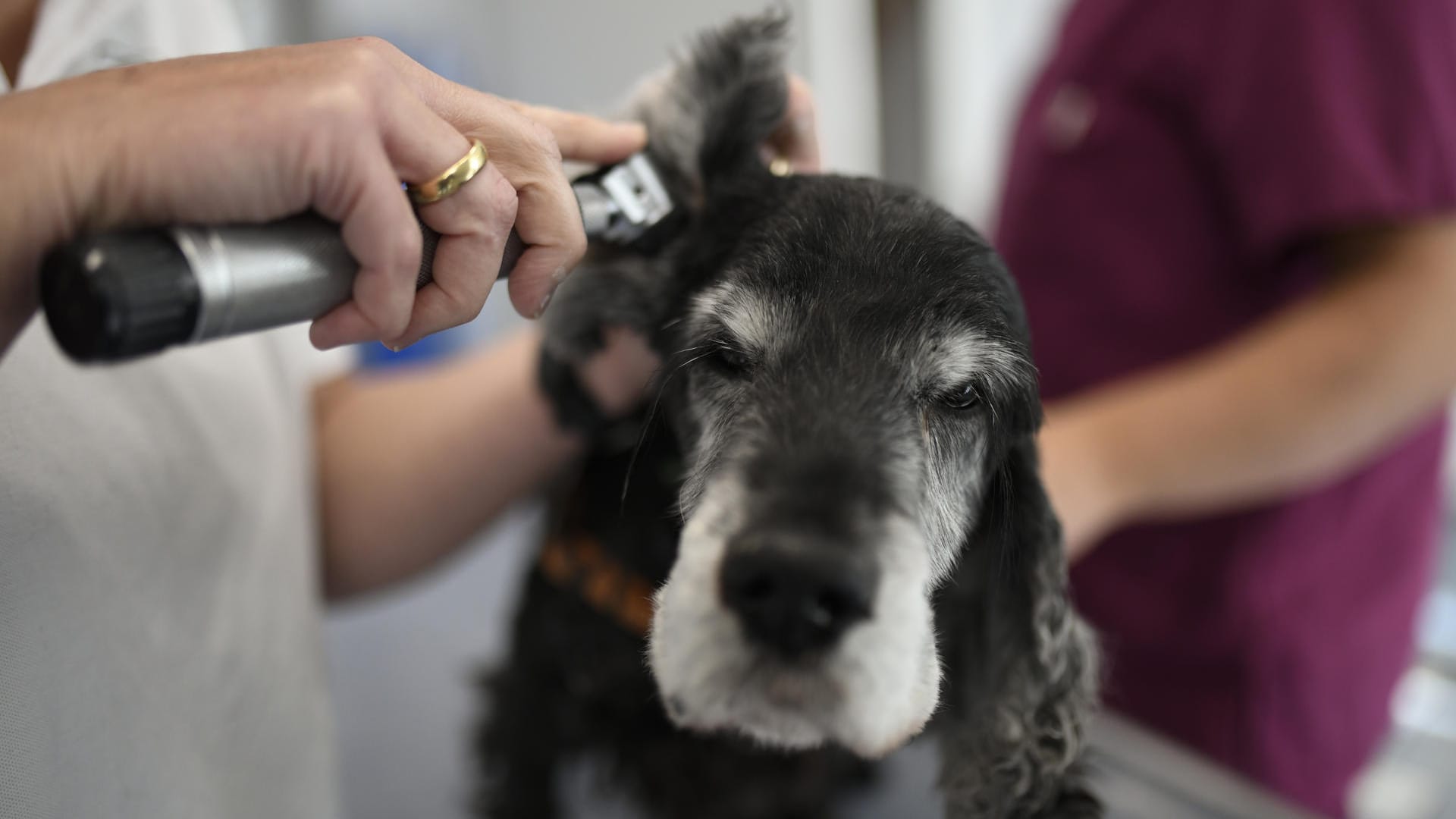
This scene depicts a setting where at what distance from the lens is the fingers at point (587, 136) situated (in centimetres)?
55

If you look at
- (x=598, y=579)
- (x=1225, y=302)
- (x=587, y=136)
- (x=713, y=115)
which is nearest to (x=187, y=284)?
(x=587, y=136)

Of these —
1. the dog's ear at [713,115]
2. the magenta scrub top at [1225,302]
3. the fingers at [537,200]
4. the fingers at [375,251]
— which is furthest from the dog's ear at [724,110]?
the magenta scrub top at [1225,302]

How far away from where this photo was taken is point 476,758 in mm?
1180

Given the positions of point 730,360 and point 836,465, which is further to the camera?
point 730,360

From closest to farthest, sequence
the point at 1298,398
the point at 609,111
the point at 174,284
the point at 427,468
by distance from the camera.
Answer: the point at 174,284, the point at 609,111, the point at 1298,398, the point at 427,468

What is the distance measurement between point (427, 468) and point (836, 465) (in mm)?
702

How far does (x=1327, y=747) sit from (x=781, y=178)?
1090 mm

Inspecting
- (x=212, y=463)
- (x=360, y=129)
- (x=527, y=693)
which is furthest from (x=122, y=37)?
(x=527, y=693)

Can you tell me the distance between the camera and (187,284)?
0.36 metres

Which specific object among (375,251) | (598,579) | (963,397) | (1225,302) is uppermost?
(375,251)

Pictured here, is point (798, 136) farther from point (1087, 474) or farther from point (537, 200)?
point (1087, 474)

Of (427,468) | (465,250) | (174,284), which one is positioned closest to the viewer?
(174,284)

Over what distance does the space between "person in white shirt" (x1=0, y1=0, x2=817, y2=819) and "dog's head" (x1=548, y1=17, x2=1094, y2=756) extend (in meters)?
→ 0.08

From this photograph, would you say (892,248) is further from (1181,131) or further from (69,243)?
(1181,131)
